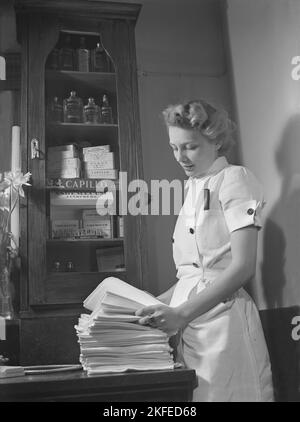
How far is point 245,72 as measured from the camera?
5.44 feet

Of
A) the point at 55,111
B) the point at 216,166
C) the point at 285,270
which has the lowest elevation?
the point at 285,270

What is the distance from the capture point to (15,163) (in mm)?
1582

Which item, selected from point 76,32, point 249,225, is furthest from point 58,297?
point 76,32

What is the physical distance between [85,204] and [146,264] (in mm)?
242

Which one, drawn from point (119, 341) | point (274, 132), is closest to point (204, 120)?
point (274, 132)

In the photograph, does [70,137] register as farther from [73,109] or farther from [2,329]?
[2,329]

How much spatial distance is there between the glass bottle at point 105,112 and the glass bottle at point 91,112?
0.02 meters

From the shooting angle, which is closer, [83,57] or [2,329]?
[2,329]

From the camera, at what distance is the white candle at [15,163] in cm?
151

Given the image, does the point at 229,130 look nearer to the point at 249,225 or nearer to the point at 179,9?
the point at 249,225

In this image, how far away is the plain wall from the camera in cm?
131

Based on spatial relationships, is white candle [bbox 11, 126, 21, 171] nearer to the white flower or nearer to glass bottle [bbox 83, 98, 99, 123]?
the white flower

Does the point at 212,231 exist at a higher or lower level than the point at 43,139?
lower

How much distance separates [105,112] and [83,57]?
0.18 m
